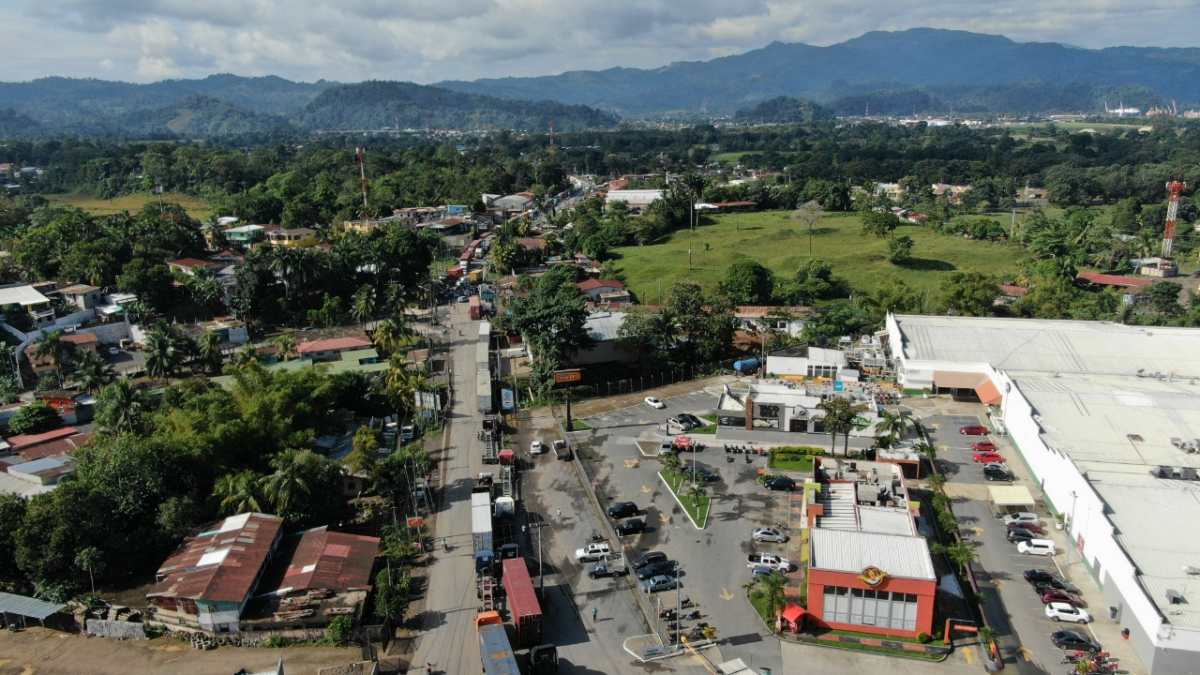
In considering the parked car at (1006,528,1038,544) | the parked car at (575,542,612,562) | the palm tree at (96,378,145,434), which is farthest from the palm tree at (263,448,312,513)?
the parked car at (1006,528,1038,544)

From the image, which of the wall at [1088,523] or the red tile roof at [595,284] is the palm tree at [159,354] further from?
the wall at [1088,523]

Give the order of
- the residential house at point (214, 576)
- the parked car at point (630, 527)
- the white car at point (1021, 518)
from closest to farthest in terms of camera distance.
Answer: the residential house at point (214, 576) → the parked car at point (630, 527) → the white car at point (1021, 518)

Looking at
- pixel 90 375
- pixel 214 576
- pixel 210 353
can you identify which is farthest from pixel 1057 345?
pixel 90 375

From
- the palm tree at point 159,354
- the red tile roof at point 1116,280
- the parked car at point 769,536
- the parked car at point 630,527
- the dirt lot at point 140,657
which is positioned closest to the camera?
the dirt lot at point 140,657

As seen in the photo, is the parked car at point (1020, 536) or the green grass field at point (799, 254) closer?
the parked car at point (1020, 536)

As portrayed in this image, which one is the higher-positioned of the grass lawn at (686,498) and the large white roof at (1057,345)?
the large white roof at (1057,345)

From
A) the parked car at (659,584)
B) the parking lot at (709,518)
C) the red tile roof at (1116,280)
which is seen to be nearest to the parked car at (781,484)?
the parking lot at (709,518)

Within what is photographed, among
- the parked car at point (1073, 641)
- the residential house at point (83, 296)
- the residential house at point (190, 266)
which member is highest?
the residential house at point (190, 266)

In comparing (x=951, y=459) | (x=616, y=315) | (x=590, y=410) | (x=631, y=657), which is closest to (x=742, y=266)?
(x=616, y=315)
